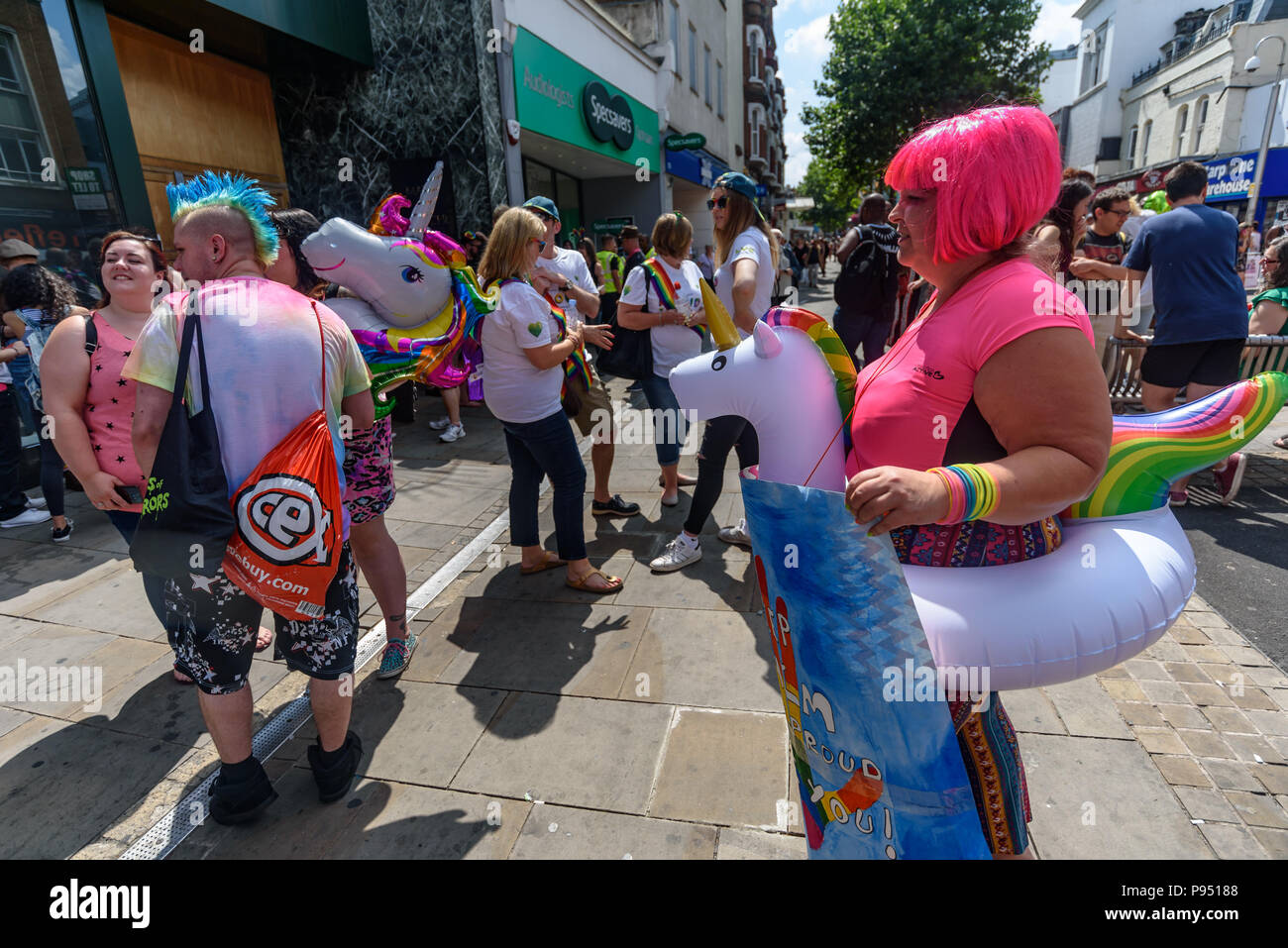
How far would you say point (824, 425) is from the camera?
1414 mm

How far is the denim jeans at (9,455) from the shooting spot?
4.80 metres

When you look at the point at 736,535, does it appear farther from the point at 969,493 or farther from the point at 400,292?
the point at 969,493

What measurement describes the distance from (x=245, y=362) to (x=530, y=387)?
1.55m

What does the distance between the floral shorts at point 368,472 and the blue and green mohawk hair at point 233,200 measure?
2.73ft

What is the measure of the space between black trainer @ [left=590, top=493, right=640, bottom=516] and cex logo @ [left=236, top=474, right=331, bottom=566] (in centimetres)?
295

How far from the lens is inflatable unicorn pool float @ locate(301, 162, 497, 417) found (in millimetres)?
2787

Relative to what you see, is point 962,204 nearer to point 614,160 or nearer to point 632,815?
point 632,815

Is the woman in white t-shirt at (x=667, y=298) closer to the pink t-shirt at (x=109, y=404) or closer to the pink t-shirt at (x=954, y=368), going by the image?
the pink t-shirt at (x=109, y=404)

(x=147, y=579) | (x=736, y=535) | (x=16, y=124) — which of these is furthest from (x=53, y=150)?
(x=736, y=535)

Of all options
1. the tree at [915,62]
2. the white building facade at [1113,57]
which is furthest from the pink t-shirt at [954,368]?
the white building facade at [1113,57]

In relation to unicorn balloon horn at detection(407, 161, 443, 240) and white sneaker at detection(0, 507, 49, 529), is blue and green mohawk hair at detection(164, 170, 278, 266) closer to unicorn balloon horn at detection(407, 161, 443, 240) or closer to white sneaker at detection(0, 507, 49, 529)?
unicorn balloon horn at detection(407, 161, 443, 240)

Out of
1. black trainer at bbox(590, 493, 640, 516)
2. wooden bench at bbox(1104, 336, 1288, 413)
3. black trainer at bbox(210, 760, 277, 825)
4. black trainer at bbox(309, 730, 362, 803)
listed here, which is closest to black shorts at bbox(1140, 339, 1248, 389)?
wooden bench at bbox(1104, 336, 1288, 413)

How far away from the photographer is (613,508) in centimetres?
470

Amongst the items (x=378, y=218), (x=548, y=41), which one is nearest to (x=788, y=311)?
(x=378, y=218)
